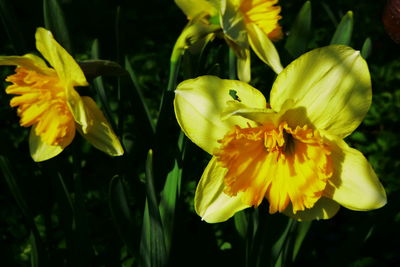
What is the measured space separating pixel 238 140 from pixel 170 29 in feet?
7.21

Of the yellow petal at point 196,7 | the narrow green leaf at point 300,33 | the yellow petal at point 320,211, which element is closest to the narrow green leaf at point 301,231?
the yellow petal at point 320,211

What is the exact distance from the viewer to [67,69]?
1105 millimetres

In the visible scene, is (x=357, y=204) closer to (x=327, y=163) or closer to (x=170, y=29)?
(x=327, y=163)

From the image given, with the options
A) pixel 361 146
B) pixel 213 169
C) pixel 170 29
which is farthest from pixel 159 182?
pixel 170 29

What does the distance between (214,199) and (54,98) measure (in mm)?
410

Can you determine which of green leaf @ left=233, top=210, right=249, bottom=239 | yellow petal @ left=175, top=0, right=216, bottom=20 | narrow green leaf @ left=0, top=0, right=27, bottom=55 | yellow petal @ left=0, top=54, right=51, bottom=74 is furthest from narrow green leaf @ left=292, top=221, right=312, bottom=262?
narrow green leaf @ left=0, top=0, right=27, bottom=55

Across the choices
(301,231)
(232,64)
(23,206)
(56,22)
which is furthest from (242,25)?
(23,206)

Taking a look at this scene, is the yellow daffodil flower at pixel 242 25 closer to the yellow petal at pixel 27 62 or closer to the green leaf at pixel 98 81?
the green leaf at pixel 98 81

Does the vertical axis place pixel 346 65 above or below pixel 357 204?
above

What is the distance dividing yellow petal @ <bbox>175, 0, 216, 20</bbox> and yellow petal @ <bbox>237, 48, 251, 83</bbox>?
5.5 inches

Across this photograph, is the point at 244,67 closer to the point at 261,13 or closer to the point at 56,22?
the point at 261,13

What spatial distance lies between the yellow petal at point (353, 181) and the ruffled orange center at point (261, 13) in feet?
1.61

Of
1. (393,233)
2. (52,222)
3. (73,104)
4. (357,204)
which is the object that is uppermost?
(73,104)

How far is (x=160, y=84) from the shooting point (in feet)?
7.63
